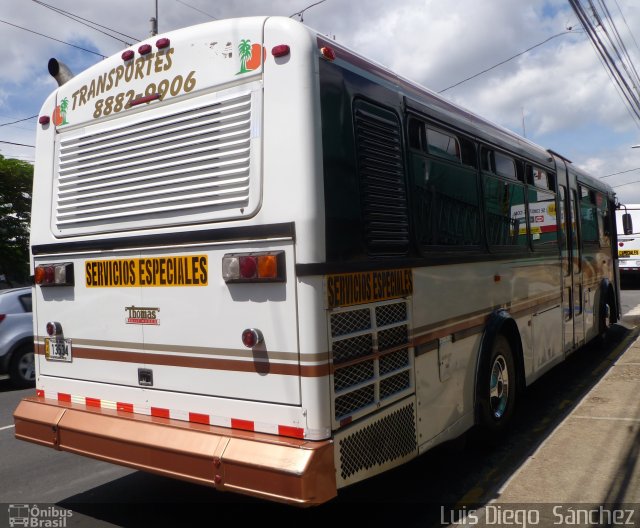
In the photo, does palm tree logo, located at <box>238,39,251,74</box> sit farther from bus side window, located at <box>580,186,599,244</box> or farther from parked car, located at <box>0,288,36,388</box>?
parked car, located at <box>0,288,36,388</box>

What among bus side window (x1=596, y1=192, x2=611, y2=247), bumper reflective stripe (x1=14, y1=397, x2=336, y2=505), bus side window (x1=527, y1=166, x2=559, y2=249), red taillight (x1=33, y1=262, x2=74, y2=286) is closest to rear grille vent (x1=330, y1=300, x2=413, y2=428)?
bumper reflective stripe (x1=14, y1=397, x2=336, y2=505)

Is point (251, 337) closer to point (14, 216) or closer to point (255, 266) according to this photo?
point (255, 266)

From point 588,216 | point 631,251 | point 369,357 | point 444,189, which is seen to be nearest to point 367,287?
point 369,357

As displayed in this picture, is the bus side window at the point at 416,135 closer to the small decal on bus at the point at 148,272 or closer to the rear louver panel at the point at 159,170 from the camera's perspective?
the rear louver panel at the point at 159,170

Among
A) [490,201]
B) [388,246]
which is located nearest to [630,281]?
[490,201]

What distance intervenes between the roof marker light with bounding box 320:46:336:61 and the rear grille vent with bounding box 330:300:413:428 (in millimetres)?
1427

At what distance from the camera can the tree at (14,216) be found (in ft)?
68.6

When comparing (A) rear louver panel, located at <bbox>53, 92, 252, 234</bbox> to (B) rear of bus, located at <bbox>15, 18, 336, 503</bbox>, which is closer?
(B) rear of bus, located at <bbox>15, 18, 336, 503</bbox>

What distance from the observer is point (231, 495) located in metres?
4.66

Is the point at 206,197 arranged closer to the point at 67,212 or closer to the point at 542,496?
the point at 67,212

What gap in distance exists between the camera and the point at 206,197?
12.3ft

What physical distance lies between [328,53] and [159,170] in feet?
4.28

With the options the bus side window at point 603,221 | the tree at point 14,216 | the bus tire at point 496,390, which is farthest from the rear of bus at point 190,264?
the tree at point 14,216

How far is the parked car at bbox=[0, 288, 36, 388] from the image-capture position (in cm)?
918
